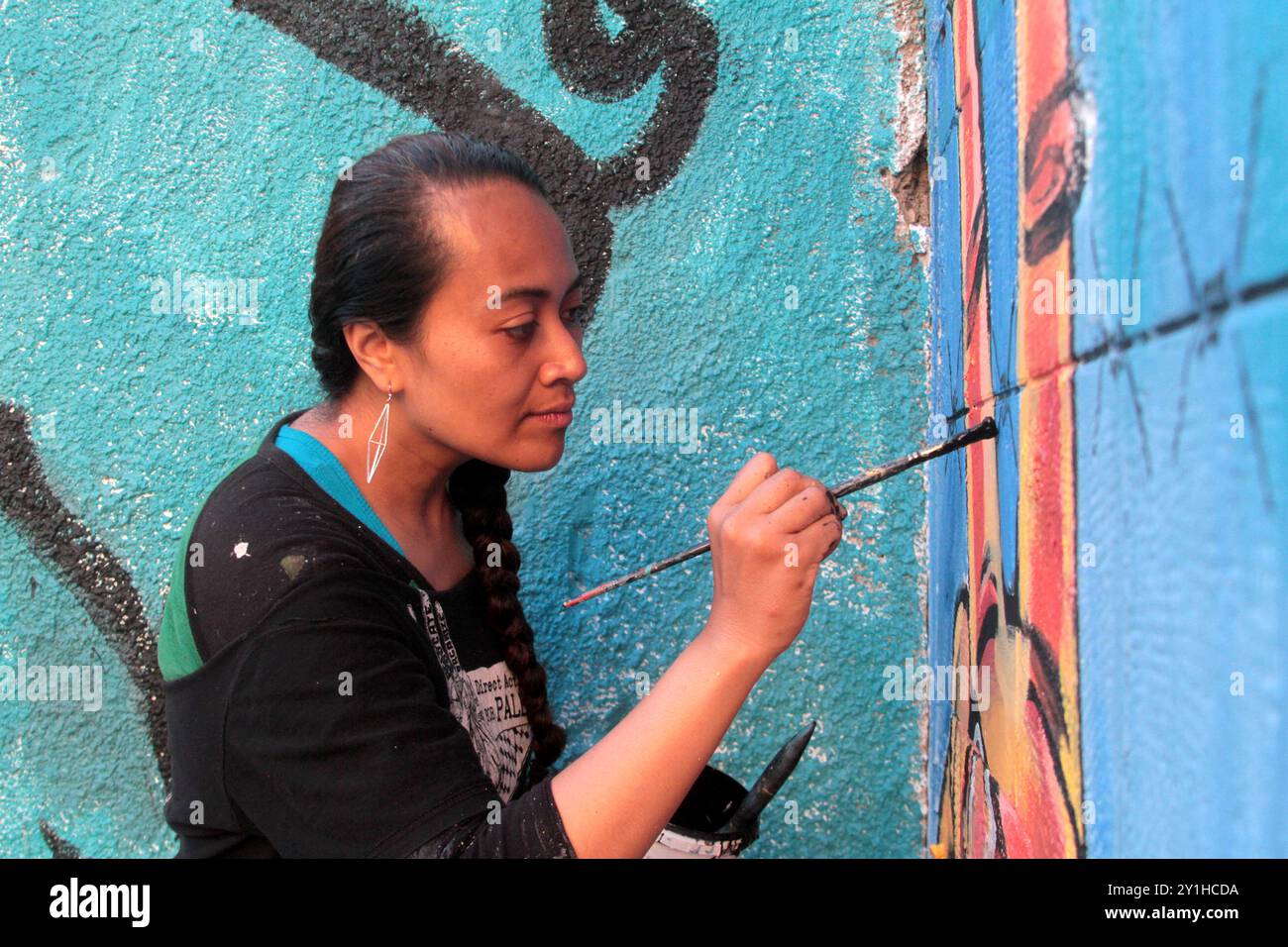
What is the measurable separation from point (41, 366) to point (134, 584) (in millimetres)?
498

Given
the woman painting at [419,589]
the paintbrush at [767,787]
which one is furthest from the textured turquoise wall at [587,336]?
the woman painting at [419,589]

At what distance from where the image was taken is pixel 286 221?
221 centimetres

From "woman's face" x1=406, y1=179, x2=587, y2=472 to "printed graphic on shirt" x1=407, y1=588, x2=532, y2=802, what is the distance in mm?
257

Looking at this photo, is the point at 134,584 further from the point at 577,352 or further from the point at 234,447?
the point at 577,352

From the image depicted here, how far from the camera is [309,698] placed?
1.23m

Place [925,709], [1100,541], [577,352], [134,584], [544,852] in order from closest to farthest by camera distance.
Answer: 1. [1100,541]
2. [544,852]
3. [577,352]
4. [925,709]
5. [134,584]

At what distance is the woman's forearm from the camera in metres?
1.20

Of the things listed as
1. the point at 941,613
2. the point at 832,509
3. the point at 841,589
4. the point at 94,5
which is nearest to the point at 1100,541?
the point at 832,509

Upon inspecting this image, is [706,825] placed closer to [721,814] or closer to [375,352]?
[721,814]

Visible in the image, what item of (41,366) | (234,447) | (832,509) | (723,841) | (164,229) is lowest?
(723,841)
